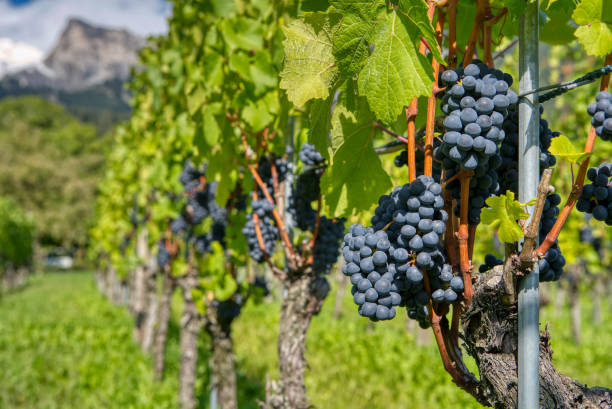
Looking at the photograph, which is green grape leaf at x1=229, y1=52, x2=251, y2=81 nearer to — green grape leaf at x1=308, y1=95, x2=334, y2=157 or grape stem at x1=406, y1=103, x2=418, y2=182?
green grape leaf at x1=308, y1=95, x2=334, y2=157

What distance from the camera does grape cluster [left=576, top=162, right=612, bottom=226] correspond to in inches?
43.8

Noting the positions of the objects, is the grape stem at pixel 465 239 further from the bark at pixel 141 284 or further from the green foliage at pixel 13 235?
the green foliage at pixel 13 235

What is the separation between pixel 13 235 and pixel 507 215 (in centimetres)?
3385

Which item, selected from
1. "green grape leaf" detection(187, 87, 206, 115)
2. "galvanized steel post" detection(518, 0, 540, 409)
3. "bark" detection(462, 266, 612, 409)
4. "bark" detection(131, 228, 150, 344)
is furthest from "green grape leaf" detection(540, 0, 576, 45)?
"bark" detection(131, 228, 150, 344)

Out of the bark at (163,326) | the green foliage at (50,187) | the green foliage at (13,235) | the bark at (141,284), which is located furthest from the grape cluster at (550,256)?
the green foliage at (13,235)

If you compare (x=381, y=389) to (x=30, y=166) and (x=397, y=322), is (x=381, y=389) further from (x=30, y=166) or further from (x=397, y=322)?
(x=30, y=166)

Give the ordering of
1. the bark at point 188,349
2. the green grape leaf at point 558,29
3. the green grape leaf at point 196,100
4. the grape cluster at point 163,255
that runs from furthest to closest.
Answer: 1. the grape cluster at point 163,255
2. the bark at point 188,349
3. the green grape leaf at point 196,100
4. the green grape leaf at point 558,29

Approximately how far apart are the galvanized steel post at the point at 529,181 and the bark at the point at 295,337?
5.36 ft

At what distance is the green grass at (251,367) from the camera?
6066mm

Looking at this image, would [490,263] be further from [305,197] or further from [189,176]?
[189,176]

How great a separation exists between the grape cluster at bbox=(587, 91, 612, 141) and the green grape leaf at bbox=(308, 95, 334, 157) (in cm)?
75

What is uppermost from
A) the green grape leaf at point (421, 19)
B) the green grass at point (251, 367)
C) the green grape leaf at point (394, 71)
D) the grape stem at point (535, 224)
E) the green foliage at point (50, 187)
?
the green foliage at point (50, 187)

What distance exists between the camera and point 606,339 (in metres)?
10.3

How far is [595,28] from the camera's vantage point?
104 centimetres
